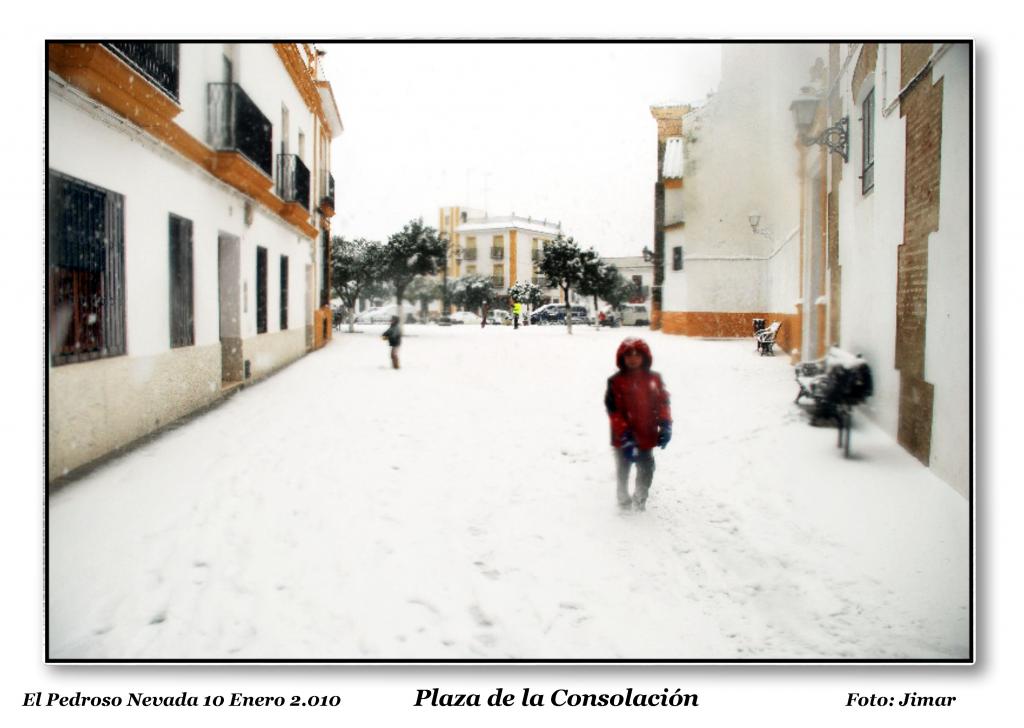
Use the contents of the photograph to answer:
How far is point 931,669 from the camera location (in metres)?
2.55

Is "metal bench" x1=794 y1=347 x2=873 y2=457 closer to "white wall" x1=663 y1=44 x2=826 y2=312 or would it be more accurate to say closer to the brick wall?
the brick wall

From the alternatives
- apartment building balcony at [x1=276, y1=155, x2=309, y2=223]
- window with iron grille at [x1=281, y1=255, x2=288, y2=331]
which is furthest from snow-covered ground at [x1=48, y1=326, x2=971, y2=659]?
apartment building balcony at [x1=276, y1=155, x2=309, y2=223]

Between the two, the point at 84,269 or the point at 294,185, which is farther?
the point at 294,185

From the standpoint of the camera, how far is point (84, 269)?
2.85m

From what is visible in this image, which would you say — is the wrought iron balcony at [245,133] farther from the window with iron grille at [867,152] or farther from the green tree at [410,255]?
the window with iron grille at [867,152]

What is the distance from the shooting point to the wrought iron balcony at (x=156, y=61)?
2799mm

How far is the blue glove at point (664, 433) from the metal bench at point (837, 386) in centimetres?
57

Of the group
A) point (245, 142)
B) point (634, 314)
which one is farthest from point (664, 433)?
point (245, 142)

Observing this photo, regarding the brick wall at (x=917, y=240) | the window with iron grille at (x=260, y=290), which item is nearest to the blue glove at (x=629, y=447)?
the brick wall at (x=917, y=240)

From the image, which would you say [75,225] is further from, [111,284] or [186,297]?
[186,297]

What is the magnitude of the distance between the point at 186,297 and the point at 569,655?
7.63 ft

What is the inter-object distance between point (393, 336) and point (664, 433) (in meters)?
1.19

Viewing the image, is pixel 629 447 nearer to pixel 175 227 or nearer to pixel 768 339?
pixel 768 339

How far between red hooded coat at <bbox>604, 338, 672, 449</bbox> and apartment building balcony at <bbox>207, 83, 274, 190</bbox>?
1.78m
